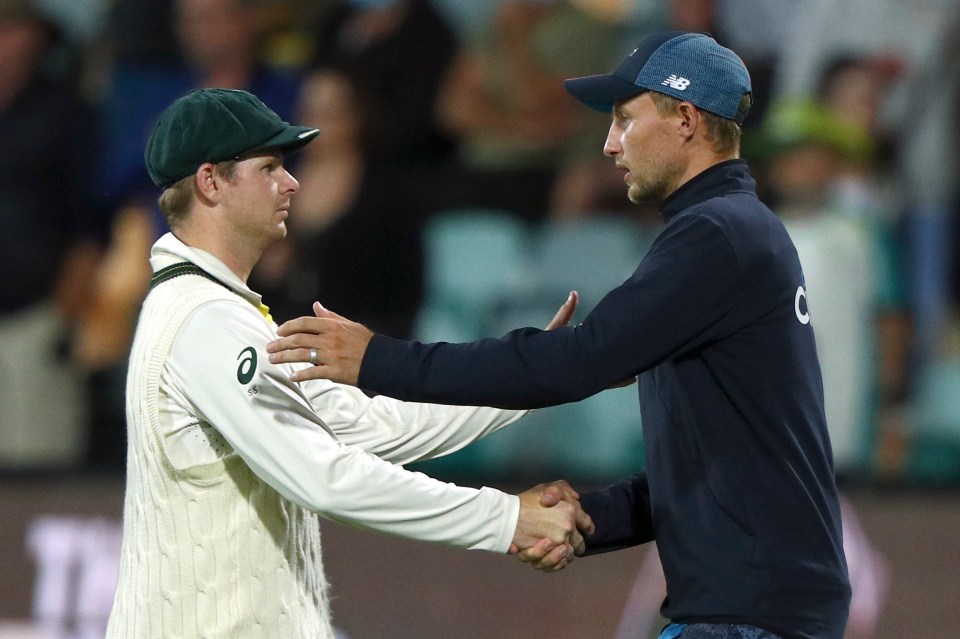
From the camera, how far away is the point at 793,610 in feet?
8.71

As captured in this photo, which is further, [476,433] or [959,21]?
[959,21]

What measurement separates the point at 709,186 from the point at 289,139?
31.7 inches

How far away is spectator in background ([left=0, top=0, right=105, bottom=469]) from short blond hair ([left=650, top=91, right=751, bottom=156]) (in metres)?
3.71

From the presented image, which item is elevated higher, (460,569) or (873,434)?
(873,434)

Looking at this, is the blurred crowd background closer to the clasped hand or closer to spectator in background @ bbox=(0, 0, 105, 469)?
spectator in background @ bbox=(0, 0, 105, 469)

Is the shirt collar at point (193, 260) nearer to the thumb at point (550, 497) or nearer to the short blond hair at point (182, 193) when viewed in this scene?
the short blond hair at point (182, 193)

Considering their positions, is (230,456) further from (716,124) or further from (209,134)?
(716,124)

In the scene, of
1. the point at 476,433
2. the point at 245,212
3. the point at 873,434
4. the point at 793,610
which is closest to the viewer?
the point at 793,610

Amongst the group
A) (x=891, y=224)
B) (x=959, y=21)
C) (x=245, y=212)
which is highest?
(x=959, y=21)

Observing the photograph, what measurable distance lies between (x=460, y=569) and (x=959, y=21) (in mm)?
2753

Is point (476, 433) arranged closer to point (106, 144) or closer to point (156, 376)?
point (156, 376)

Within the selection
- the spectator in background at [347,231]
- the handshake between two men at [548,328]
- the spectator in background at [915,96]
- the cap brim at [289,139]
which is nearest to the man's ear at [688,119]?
the handshake between two men at [548,328]

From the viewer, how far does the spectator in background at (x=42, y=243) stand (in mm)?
5973

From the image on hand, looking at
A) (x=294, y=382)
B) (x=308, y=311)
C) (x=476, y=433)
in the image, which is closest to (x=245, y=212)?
(x=294, y=382)
